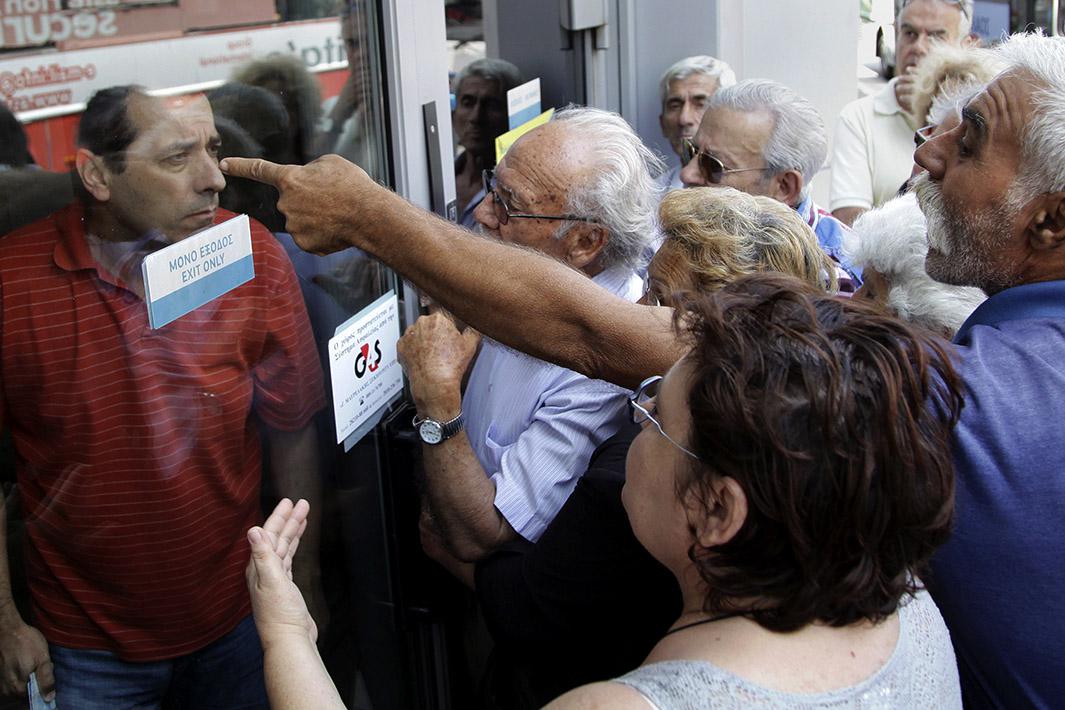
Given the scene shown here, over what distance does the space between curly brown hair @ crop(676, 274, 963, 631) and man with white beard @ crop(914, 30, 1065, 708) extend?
7.5 inches

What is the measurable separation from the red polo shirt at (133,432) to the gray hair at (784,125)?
5.33ft

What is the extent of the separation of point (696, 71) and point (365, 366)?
2165mm

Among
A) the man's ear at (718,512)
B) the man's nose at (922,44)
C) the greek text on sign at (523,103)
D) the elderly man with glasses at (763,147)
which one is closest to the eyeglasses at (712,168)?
the elderly man with glasses at (763,147)

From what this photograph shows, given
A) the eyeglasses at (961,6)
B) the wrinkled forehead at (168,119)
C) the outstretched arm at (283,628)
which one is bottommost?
the outstretched arm at (283,628)

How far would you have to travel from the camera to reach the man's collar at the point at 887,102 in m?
4.21

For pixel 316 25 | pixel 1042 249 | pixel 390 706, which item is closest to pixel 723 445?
pixel 1042 249

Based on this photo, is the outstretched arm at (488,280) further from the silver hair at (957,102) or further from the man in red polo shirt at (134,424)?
the silver hair at (957,102)

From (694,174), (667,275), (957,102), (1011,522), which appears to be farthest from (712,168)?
(1011,522)

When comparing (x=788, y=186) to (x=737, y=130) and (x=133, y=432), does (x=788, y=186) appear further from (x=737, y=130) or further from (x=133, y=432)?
(x=133, y=432)

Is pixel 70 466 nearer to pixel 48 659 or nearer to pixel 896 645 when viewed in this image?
pixel 48 659

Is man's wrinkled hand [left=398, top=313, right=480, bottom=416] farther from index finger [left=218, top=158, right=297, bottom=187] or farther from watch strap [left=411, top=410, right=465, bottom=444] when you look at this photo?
index finger [left=218, top=158, right=297, bottom=187]

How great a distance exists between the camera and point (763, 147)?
10.3 feet

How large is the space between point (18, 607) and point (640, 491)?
91 cm

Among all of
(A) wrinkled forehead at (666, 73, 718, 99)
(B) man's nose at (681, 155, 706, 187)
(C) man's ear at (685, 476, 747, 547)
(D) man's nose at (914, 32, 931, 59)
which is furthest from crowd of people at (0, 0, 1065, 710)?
(D) man's nose at (914, 32, 931, 59)
